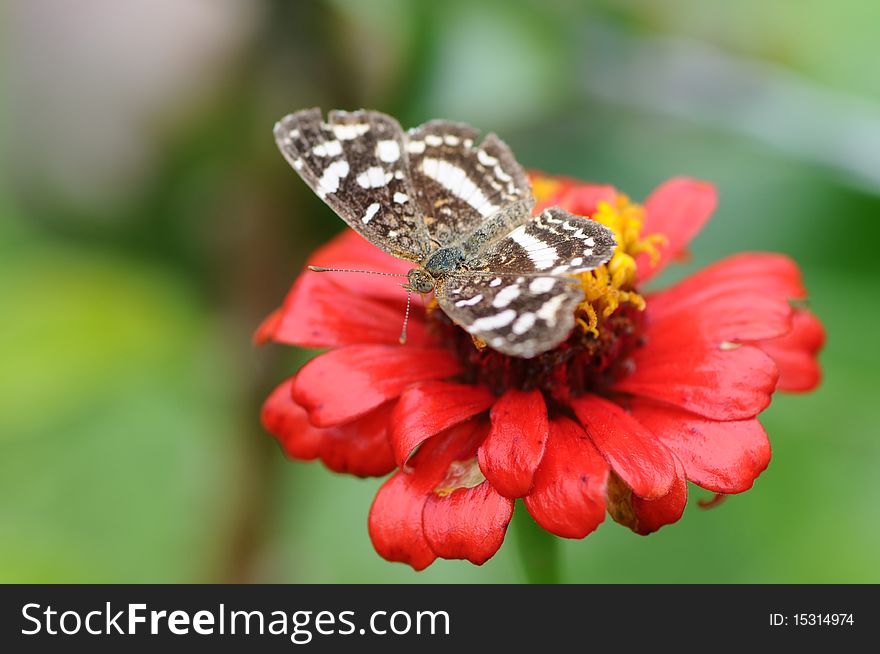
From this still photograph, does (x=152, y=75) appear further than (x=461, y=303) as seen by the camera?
Yes

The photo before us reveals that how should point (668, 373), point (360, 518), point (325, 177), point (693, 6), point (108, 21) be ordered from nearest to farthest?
point (668, 373)
point (325, 177)
point (360, 518)
point (693, 6)
point (108, 21)

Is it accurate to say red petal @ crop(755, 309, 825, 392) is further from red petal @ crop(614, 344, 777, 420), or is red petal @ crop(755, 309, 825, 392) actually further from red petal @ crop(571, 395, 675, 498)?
red petal @ crop(571, 395, 675, 498)

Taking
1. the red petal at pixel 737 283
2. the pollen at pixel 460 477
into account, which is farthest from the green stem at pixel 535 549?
the red petal at pixel 737 283

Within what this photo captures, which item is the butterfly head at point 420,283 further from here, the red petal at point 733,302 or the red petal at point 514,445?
the red petal at point 733,302

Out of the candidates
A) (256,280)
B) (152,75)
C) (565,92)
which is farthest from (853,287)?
(152,75)

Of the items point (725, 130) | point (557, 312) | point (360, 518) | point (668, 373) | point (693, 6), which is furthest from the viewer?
point (693, 6)

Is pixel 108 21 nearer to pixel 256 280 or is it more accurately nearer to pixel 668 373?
pixel 256 280

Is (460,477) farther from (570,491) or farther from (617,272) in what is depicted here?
(617,272)
